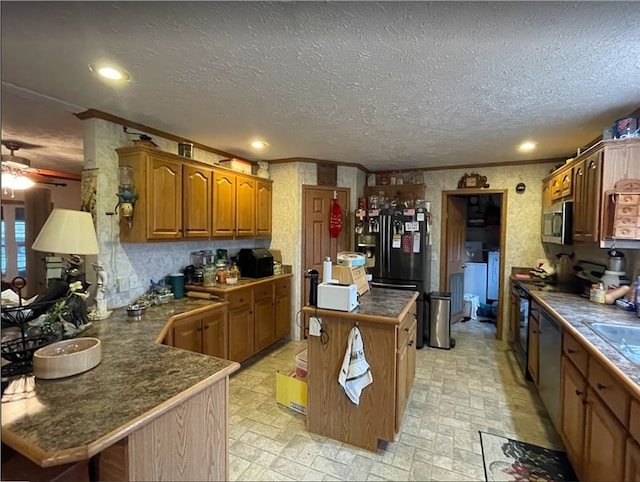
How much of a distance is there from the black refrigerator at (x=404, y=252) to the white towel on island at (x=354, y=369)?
6.74ft

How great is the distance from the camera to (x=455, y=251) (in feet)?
15.8

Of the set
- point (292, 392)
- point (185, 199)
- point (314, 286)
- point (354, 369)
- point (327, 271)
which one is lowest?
point (292, 392)

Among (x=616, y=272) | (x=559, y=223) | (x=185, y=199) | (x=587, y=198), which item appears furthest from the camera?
(x=559, y=223)

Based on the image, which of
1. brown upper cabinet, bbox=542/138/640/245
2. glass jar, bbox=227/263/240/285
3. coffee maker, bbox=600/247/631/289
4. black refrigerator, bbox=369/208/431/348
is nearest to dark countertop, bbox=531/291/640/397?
coffee maker, bbox=600/247/631/289

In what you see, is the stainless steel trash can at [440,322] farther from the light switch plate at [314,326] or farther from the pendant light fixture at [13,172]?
the pendant light fixture at [13,172]

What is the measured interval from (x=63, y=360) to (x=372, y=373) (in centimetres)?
167

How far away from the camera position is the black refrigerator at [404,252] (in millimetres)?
3941

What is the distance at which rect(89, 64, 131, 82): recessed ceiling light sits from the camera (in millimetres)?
1766

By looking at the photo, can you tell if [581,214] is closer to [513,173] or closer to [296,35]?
[513,173]

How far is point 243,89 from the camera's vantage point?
6.67 ft

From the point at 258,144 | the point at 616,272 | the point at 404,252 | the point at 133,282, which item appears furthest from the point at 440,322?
the point at 133,282

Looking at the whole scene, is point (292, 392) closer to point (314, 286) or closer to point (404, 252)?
point (314, 286)

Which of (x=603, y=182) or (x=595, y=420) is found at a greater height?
(x=603, y=182)

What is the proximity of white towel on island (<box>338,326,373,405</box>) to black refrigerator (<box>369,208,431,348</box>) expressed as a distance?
2.06 metres
